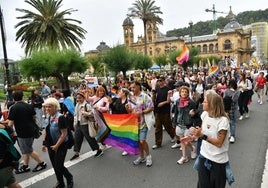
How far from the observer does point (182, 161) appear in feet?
20.0

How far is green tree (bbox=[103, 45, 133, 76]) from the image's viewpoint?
1094 inches

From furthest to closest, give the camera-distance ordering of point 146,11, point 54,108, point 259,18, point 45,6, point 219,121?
point 259,18, point 146,11, point 45,6, point 54,108, point 219,121

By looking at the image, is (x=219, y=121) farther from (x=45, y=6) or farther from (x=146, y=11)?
(x=146, y=11)

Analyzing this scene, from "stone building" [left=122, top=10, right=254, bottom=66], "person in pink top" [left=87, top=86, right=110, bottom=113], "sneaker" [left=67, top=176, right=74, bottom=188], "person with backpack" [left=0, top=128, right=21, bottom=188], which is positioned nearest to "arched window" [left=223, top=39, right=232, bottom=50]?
"stone building" [left=122, top=10, right=254, bottom=66]

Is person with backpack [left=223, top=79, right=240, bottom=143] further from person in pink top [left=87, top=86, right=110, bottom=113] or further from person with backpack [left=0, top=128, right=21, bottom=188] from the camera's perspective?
person with backpack [left=0, top=128, right=21, bottom=188]

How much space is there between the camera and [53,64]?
23172 millimetres

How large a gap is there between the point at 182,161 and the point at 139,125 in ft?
4.08

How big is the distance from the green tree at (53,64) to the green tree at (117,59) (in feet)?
10.8

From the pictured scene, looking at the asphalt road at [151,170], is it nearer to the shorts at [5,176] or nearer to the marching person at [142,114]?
the marching person at [142,114]

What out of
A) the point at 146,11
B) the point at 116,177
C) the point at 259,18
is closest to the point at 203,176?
the point at 116,177

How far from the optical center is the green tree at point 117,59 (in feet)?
91.2

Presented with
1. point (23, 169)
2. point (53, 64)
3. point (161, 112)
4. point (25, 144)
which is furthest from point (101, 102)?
point (53, 64)

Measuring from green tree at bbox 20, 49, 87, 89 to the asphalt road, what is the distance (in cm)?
1642

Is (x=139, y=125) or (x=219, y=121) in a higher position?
(x=219, y=121)
